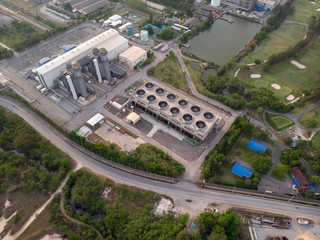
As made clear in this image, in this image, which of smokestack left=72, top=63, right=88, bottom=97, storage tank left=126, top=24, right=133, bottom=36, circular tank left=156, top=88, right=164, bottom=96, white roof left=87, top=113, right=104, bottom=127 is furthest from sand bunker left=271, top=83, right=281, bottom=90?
smokestack left=72, top=63, right=88, bottom=97

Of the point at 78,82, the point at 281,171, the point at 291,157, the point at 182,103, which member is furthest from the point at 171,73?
the point at 281,171

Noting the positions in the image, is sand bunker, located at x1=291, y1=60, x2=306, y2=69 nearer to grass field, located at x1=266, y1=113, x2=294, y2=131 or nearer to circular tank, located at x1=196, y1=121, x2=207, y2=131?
grass field, located at x1=266, y1=113, x2=294, y2=131

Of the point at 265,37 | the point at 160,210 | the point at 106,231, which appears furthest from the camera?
the point at 265,37

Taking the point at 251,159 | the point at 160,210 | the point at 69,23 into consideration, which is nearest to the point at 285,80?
the point at 251,159

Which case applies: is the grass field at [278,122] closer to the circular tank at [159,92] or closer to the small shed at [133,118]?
the circular tank at [159,92]

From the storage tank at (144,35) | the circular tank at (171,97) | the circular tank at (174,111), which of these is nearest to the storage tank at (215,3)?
the storage tank at (144,35)

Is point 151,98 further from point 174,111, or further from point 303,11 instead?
point 303,11

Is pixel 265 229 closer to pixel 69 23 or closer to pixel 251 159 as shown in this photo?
pixel 251 159
